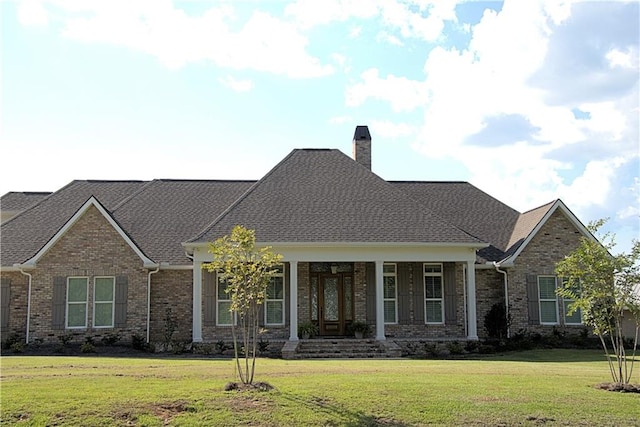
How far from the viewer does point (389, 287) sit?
2427 centimetres

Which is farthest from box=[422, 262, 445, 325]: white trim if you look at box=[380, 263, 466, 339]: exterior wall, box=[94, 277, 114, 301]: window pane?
box=[94, 277, 114, 301]: window pane

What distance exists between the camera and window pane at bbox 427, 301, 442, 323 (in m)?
24.0

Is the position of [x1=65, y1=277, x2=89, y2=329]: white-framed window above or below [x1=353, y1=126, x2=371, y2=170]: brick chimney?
below

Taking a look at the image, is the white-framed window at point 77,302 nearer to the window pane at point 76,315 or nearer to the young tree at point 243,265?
the window pane at point 76,315

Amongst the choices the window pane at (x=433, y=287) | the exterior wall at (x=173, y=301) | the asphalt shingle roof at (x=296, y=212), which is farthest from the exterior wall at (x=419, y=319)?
the exterior wall at (x=173, y=301)

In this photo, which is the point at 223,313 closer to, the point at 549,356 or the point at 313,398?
the point at 549,356

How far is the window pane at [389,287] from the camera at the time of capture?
2417cm

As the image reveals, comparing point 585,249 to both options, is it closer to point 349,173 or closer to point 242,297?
Result: point 242,297

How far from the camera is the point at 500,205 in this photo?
28.7 meters

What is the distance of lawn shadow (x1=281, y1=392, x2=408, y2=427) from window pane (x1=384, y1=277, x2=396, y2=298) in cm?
1270

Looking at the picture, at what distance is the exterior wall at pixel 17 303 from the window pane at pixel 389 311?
40.9ft

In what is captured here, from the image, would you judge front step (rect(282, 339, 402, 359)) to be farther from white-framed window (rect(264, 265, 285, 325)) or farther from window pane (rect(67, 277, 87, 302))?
window pane (rect(67, 277, 87, 302))

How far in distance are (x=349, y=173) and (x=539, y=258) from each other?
316 inches

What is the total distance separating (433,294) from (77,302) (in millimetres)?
12636
